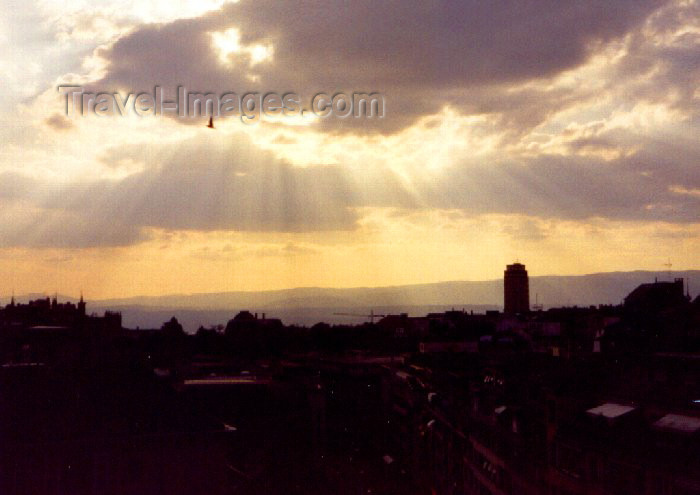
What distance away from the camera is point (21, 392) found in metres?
33.2

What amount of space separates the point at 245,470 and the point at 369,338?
86729 mm

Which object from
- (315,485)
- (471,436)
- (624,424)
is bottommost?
(315,485)

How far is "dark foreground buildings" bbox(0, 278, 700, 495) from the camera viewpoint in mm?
25344

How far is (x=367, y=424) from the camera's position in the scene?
6006 centimetres

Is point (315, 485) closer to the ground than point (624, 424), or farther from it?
closer to the ground

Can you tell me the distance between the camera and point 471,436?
39750mm

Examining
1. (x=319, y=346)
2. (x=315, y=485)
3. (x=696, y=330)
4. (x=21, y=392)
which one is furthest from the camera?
(x=319, y=346)

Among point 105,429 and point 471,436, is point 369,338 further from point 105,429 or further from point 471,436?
point 105,429

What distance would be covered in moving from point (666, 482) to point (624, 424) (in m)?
4.51

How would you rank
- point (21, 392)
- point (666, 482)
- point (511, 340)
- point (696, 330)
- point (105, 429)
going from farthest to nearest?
point (511, 340) → point (696, 330) → point (21, 392) → point (105, 429) → point (666, 482)

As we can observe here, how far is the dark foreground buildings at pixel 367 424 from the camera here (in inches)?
998

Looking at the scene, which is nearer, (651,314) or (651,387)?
(651,387)

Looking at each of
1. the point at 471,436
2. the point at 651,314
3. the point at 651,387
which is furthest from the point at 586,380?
the point at 651,314

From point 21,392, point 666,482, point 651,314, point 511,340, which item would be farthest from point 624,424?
point 511,340
